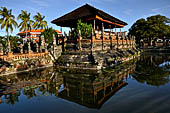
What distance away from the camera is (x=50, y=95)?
22.6 ft

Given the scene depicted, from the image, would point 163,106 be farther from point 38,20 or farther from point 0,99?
point 38,20

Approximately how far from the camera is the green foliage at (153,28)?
139 ft

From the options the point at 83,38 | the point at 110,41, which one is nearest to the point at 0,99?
the point at 83,38

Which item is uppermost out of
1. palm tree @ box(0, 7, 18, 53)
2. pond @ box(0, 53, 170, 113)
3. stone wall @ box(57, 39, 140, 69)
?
palm tree @ box(0, 7, 18, 53)

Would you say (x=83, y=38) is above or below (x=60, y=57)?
above

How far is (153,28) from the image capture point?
41750mm

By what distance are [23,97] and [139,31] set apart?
150ft

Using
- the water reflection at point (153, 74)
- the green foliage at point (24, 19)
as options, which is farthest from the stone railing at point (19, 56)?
the green foliage at point (24, 19)

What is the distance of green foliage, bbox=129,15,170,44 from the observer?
42.5 metres

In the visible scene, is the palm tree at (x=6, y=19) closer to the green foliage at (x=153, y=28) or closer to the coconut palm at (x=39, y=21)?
the coconut palm at (x=39, y=21)

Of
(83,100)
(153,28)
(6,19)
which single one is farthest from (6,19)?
(153,28)

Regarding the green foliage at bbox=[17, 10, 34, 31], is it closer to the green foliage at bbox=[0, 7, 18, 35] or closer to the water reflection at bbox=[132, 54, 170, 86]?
the green foliage at bbox=[0, 7, 18, 35]

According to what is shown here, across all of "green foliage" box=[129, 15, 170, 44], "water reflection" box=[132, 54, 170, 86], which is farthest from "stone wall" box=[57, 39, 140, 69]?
"green foliage" box=[129, 15, 170, 44]

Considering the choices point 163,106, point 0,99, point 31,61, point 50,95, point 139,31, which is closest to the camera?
point 163,106
